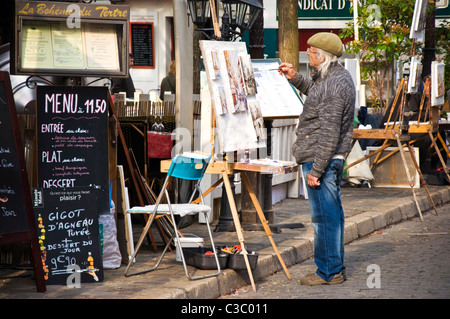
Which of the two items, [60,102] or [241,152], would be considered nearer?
[60,102]

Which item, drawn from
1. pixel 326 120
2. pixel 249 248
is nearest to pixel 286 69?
pixel 326 120

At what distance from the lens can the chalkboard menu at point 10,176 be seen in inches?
230

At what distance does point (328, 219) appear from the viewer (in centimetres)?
655

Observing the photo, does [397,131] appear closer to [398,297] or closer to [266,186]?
[266,186]

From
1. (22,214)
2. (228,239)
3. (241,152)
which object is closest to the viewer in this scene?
(22,214)

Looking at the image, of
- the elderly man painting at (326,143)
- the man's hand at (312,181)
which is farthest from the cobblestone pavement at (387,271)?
the man's hand at (312,181)

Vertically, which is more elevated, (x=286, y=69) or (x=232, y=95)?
(x=286, y=69)

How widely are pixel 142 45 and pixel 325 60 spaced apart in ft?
31.0

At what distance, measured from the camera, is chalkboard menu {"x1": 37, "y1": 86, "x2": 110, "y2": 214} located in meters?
6.59

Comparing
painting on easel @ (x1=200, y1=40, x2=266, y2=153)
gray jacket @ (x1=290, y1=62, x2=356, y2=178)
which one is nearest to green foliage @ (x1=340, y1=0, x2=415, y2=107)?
painting on easel @ (x1=200, y1=40, x2=266, y2=153)

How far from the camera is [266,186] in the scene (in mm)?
9078

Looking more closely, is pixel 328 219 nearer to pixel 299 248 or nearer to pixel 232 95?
pixel 232 95
